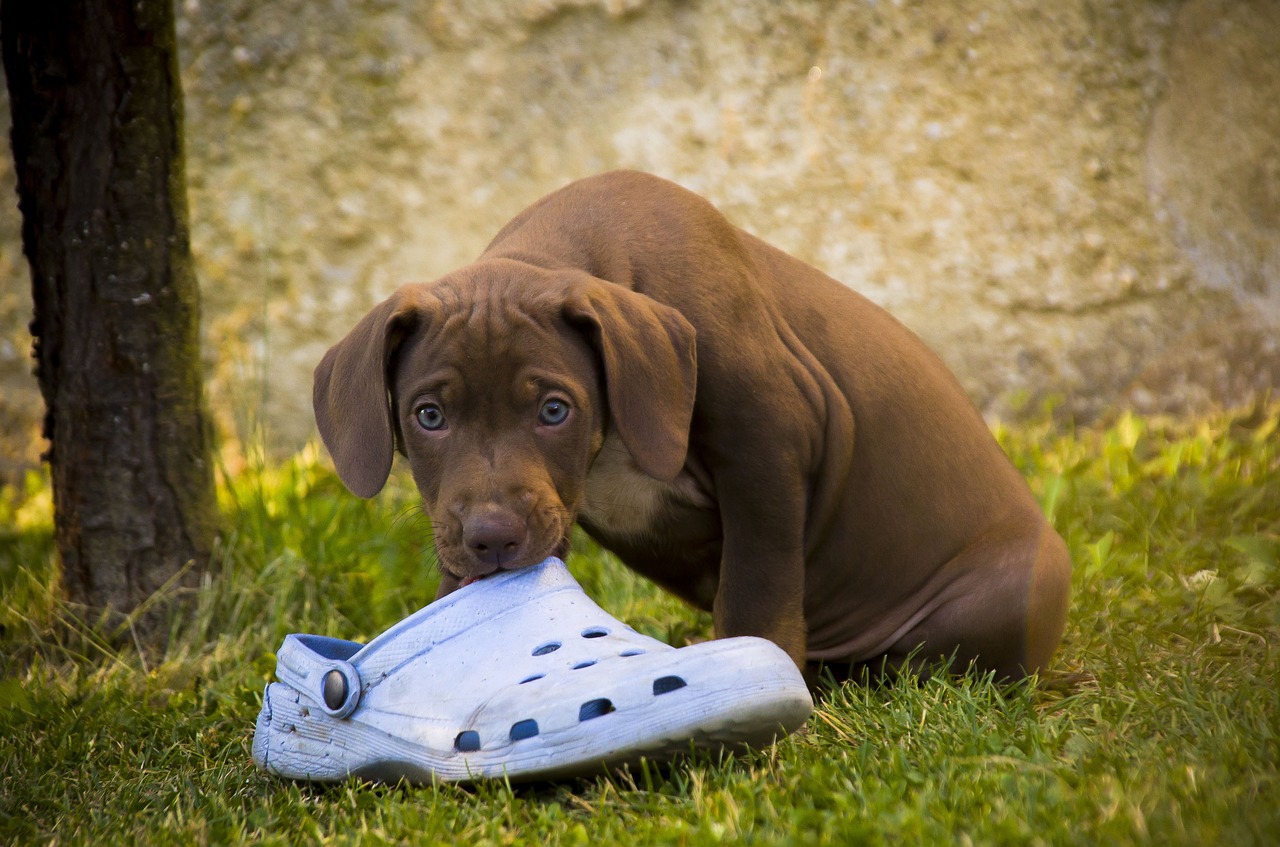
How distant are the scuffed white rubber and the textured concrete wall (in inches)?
142

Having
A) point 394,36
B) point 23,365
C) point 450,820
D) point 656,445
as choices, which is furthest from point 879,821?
point 23,365

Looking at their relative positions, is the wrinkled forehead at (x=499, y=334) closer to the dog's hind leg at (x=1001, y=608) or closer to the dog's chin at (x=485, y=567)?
the dog's chin at (x=485, y=567)

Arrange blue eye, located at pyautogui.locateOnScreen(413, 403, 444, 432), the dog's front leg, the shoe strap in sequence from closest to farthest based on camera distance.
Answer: the shoe strap < blue eye, located at pyautogui.locateOnScreen(413, 403, 444, 432) < the dog's front leg

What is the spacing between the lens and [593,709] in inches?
91.0

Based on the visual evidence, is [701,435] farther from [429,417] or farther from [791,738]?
[791,738]

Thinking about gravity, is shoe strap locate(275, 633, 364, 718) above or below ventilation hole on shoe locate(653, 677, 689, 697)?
below

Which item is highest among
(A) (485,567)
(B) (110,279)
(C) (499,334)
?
(C) (499,334)

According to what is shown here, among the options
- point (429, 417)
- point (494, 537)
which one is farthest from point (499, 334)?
point (494, 537)

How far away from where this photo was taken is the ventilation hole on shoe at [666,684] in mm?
2285

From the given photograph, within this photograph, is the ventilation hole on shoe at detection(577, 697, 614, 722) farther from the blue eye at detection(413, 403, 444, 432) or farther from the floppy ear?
the blue eye at detection(413, 403, 444, 432)

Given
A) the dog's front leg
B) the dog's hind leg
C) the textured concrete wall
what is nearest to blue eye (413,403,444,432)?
the dog's front leg

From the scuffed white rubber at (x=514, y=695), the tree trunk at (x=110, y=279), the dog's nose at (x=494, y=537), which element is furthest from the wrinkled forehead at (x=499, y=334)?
the tree trunk at (x=110, y=279)

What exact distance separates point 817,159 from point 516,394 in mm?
3742

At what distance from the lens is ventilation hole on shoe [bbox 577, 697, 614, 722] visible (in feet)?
7.57
